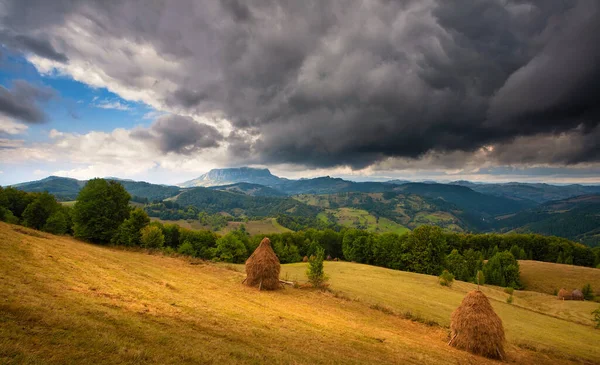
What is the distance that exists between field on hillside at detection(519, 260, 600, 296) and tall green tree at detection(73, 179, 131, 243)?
112060mm

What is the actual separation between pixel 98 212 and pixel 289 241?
65605 millimetres

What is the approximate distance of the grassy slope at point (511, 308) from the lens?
91.1 feet

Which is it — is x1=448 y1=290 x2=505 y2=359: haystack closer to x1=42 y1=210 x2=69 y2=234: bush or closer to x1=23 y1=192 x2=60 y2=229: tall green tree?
x1=42 y1=210 x2=69 y2=234: bush

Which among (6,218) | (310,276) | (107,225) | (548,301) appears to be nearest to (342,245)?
(548,301)

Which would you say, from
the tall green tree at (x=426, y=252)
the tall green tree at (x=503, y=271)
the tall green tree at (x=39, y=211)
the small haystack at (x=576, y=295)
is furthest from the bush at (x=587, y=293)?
the tall green tree at (x=39, y=211)

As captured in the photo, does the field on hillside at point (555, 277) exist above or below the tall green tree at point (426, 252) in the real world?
below

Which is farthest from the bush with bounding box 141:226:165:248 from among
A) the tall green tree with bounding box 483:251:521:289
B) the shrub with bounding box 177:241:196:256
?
the tall green tree with bounding box 483:251:521:289

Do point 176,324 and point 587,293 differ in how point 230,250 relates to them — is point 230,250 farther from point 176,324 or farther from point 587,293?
point 587,293

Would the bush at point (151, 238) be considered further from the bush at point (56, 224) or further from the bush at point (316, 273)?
the bush at point (316, 273)

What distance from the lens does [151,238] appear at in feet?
178

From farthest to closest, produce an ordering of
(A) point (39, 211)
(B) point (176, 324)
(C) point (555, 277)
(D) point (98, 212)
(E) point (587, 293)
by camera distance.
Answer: (C) point (555, 277) → (E) point (587, 293) → (A) point (39, 211) → (D) point (98, 212) → (B) point (176, 324)

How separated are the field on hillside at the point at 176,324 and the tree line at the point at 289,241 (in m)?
17.4

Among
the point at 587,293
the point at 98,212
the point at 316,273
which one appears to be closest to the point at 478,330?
the point at 316,273

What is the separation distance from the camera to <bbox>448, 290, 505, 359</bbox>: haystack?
2216cm
